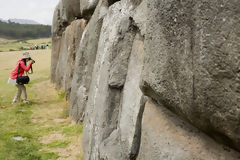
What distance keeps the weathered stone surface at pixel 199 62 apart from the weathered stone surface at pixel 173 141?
14 centimetres

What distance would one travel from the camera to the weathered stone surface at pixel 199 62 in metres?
2.50

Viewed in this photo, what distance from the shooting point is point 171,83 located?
3.37 m

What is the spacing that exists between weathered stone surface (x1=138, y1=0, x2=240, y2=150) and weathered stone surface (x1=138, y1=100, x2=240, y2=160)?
0.46 ft

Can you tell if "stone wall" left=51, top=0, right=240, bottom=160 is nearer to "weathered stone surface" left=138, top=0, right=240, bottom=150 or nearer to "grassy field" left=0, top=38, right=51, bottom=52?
"weathered stone surface" left=138, top=0, right=240, bottom=150

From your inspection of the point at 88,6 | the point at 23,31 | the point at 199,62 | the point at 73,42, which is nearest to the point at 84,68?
the point at 88,6

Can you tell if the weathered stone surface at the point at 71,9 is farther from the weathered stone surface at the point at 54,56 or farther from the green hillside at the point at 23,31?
the green hillside at the point at 23,31

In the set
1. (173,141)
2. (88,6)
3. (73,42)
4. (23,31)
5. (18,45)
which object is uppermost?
(23,31)

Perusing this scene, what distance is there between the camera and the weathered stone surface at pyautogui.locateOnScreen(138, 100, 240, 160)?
9.96 feet

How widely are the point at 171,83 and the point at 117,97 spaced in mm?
2671

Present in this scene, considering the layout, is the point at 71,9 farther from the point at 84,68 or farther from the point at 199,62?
the point at 199,62

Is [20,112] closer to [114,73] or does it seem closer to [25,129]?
[25,129]

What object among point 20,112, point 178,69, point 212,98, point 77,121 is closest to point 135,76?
point 178,69

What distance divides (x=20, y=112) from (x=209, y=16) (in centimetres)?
1177

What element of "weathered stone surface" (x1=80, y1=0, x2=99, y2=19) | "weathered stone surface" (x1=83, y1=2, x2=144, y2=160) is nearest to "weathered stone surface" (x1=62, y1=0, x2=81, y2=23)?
"weathered stone surface" (x1=80, y1=0, x2=99, y2=19)
